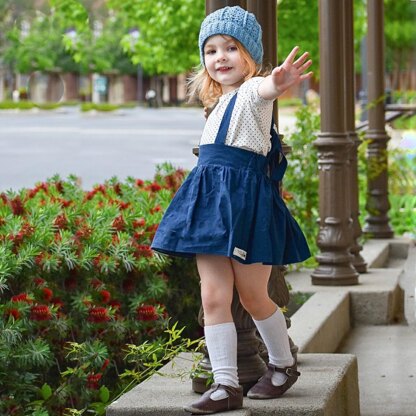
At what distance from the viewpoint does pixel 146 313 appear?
5520 millimetres

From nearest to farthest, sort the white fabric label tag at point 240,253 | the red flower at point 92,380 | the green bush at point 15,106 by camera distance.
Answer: the white fabric label tag at point 240,253, the red flower at point 92,380, the green bush at point 15,106

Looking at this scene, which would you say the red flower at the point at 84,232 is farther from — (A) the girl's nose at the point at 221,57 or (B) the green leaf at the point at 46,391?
(A) the girl's nose at the point at 221,57

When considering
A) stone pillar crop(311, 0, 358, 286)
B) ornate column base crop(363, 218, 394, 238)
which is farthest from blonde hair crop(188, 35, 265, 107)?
ornate column base crop(363, 218, 394, 238)

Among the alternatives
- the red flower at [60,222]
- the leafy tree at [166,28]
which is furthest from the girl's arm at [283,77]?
the leafy tree at [166,28]

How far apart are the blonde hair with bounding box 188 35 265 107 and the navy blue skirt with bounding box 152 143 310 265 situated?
9.0 inches

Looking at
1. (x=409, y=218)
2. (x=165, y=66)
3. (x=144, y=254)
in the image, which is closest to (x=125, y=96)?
(x=165, y=66)

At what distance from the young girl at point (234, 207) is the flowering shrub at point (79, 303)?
38cm

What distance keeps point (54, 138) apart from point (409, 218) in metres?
22.6

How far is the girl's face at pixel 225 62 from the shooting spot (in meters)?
4.15

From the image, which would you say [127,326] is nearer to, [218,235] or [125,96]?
[218,235]

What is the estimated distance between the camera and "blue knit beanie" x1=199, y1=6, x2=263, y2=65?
4.14 m

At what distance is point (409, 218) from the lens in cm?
1241

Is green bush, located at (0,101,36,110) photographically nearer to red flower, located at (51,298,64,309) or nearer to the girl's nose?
red flower, located at (51,298,64,309)

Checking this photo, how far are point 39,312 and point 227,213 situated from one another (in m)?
1.26
